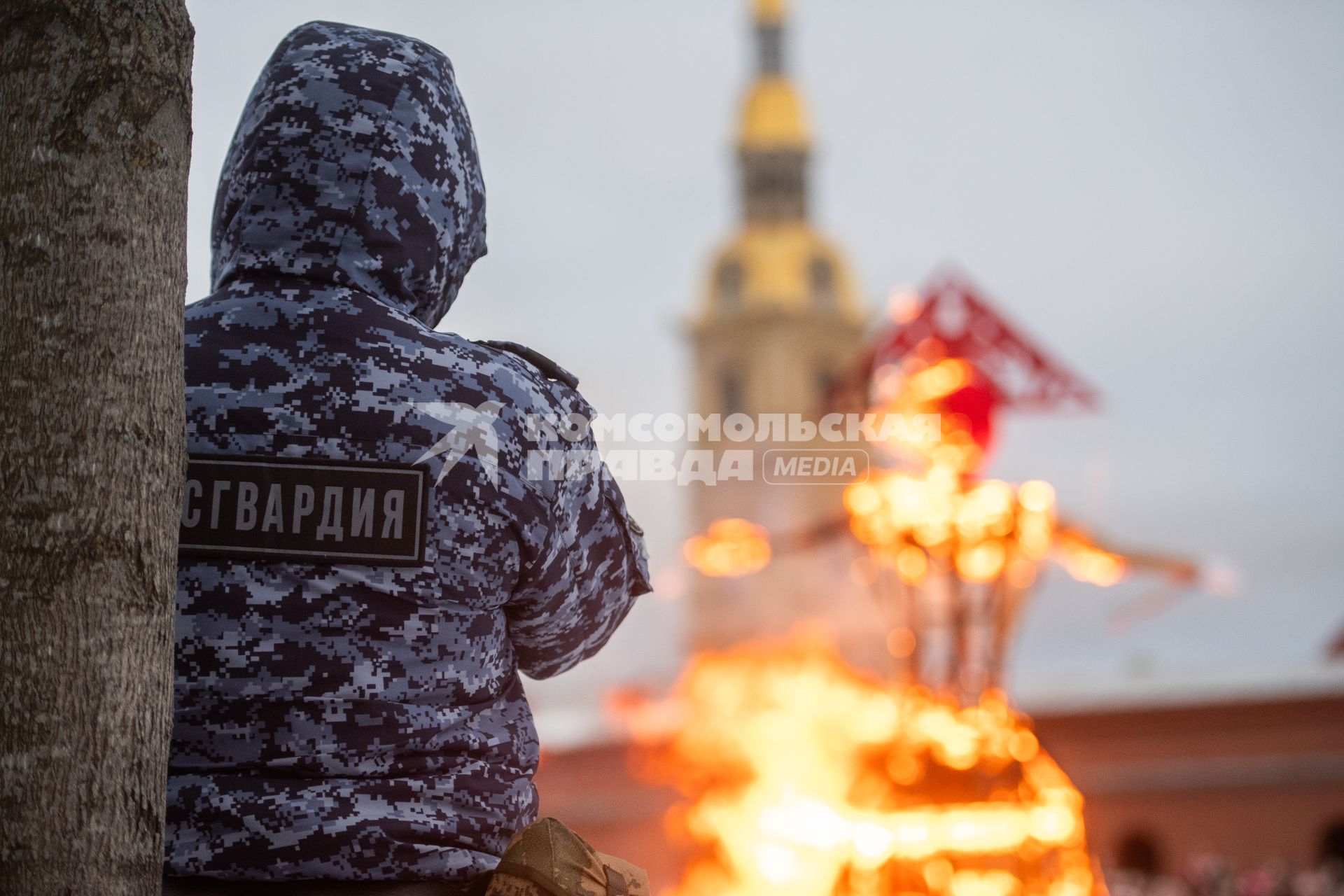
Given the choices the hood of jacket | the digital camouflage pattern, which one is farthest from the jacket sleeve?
the hood of jacket

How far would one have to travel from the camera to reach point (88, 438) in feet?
4.62

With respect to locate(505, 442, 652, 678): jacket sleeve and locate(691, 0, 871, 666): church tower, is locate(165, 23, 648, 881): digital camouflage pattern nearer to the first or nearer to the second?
locate(505, 442, 652, 678): jacket sleeve

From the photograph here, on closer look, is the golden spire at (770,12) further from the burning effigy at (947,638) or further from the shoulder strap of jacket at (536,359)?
the shoulder strap of jacket at (536,359)

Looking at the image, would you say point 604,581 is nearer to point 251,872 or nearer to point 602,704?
point 251,872

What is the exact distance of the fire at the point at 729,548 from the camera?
832 cm

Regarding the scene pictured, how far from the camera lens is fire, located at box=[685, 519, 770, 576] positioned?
8.32 meters

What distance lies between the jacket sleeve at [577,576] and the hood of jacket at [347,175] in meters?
0.38

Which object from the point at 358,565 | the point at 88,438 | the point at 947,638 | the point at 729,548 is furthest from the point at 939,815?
the point at 88,438

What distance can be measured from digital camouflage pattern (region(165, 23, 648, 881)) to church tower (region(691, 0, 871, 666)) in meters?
33.5

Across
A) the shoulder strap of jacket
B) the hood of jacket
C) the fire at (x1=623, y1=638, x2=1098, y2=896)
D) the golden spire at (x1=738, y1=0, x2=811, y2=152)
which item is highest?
the golden spire at (x1=738, y1=0, x2=811, y2=152)

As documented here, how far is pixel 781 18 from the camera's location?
3919cm

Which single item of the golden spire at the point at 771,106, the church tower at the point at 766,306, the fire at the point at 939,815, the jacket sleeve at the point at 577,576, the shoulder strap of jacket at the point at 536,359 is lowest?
the fire at the point at 939,815

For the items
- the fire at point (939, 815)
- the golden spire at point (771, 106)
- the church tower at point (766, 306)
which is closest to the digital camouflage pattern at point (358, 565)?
the fire at point (939, 815)

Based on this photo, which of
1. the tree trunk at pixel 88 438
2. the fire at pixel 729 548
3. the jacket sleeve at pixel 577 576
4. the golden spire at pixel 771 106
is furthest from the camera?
the golden spire at pixel 771 106
